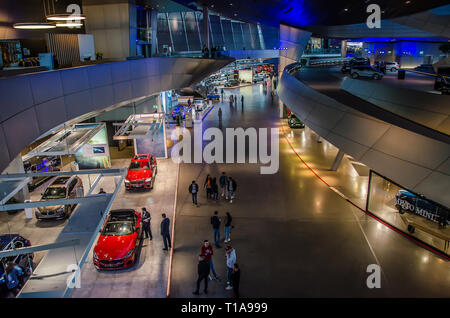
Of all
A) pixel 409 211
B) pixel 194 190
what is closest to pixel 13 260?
pixel 194 190

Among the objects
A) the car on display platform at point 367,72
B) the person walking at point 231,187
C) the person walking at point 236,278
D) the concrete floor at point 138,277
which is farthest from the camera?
the car on display platform at point 367,72

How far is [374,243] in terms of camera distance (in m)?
12.4

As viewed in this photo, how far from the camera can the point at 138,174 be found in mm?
18500

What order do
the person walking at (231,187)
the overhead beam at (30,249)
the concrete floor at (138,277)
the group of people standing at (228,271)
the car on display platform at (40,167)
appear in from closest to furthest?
the overhead beam at (30,249) → the group of people standing at (228,271) → the concrete floor at (138,277) → the person walking at (231,187) → the car on display platform at (40,167)

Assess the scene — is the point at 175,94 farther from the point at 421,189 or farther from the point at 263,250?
the point at 421,189

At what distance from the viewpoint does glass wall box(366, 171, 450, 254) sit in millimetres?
11750

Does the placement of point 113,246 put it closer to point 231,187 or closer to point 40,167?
point 231,187

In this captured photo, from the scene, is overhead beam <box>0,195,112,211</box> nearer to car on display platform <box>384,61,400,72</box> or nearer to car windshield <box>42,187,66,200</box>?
car windshield <box>42,187,66,200</box>

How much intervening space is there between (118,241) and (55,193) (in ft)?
19.4

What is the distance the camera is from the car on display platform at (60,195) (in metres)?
14.7

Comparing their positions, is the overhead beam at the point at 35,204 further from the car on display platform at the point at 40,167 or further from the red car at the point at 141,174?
the car on display platform at the point at 40,167

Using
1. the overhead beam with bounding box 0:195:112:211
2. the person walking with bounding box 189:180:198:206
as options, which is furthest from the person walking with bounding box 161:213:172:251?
the overhead beam with bounding box 0:195:112:211

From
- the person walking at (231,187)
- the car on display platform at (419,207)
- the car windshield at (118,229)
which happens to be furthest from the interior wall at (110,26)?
the car on display platform at (419,207)

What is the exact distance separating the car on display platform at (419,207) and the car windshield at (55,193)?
14405 millimetres
